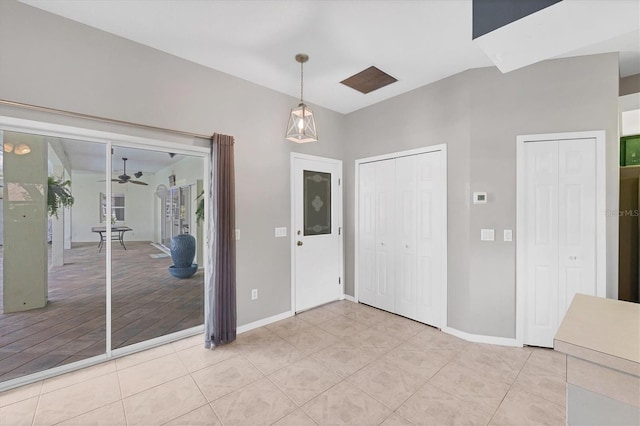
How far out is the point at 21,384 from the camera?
2199mm

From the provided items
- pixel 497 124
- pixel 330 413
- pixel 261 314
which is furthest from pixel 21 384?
pixel 497 124

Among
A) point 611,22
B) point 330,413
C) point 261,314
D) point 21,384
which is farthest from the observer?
point 261,314

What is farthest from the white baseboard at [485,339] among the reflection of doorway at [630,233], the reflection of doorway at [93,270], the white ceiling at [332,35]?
the reflection of doorway at [93,270]

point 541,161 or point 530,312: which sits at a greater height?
point 541,161

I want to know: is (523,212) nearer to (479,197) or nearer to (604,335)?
(479,197)

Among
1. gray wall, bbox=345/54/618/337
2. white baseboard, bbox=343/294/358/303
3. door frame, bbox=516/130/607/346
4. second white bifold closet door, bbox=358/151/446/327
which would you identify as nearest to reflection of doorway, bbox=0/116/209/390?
white baseboard, bbox=343/294/358/303

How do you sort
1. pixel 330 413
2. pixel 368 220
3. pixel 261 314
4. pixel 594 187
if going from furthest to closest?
pixel 368 220, pixel 261 314, pixel 594 187, pixel 330 413

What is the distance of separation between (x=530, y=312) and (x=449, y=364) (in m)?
1.12

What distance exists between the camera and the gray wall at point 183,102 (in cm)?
216

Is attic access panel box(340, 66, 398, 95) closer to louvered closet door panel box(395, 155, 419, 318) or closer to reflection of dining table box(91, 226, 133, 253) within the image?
louvered closet door panel box(395, 155, 419, 318)

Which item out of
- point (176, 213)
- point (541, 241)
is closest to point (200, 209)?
point (176, 213)

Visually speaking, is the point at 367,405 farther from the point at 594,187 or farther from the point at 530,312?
the point at 594,187

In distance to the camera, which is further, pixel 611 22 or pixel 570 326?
pixel 611 22

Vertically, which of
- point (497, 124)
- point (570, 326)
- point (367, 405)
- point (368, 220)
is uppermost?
point (497, 124)
